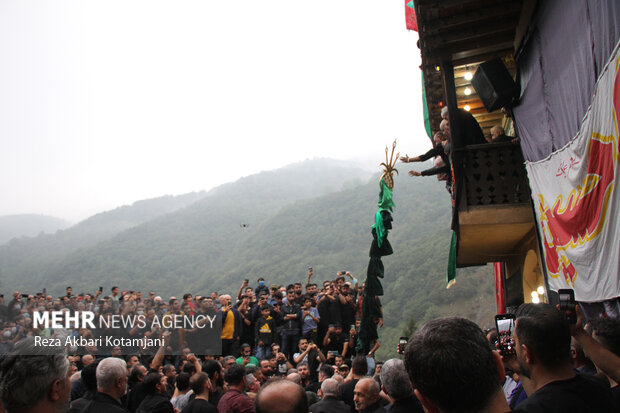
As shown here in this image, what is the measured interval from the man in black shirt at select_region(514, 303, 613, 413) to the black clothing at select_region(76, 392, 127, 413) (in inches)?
121

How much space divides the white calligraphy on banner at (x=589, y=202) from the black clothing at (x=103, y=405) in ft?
15.8

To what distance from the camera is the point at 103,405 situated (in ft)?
12.2

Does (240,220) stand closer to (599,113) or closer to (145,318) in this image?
(145,318)

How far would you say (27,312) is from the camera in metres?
13.5

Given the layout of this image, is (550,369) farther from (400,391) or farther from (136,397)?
(136,397)

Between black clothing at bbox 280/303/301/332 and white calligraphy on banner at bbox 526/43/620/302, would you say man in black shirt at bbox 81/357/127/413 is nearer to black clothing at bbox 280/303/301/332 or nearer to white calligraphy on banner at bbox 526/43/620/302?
white calligraphy on banner at bbox 526/43/620/302

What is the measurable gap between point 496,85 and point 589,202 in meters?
3.55

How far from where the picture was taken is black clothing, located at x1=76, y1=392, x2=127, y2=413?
12.0ft

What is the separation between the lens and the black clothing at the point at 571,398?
6.94 feet

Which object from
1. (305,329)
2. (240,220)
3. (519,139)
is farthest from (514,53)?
(240,220)

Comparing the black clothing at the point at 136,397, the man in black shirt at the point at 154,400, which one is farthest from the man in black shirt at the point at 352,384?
the black clothing at the point at 136,397

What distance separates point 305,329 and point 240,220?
78463 mm

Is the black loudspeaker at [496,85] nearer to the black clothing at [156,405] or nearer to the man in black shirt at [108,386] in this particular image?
the black clothing at [156,405]

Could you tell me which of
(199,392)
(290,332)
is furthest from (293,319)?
(199,392)
